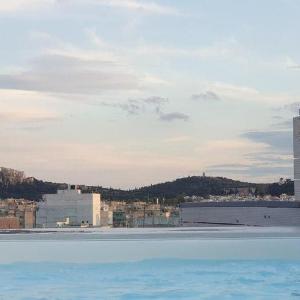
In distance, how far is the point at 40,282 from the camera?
10.3 meters

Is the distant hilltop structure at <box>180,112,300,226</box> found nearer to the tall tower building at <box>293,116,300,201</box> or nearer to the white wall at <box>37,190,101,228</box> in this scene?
the tall tower building at <box>293,116,300,201</box>

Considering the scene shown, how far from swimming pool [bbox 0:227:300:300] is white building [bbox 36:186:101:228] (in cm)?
3360

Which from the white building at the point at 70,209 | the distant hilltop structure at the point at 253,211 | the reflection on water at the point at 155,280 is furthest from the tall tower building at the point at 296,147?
the reflection on water at the point at 155,280

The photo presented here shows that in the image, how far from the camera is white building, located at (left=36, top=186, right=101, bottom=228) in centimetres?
4766

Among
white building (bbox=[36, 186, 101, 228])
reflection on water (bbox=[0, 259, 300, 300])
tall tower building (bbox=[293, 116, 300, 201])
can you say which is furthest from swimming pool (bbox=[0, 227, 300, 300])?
white building (bbox=[36, 186, 101, 228])

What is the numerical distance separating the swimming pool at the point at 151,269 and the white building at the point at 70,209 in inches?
1323

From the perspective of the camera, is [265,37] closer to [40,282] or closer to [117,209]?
[40,282]

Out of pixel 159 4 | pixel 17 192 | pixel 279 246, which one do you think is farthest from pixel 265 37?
pixel 17 192

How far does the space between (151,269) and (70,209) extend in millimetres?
36966

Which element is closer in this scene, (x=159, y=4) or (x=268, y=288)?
(x=268, y=288)

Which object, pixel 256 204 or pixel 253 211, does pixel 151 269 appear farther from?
pixel 256 204

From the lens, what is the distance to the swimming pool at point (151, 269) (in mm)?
9367

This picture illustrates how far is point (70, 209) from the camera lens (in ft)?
159

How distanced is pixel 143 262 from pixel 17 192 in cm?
5041
